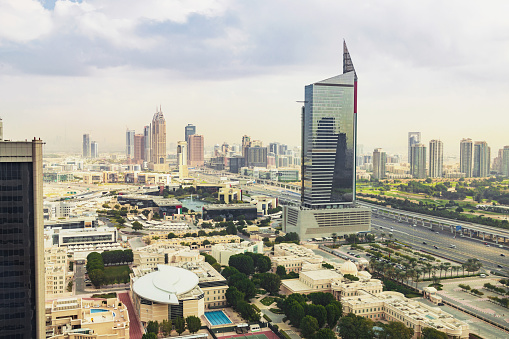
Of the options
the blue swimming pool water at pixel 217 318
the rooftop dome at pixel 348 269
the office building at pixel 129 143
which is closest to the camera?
the blue swimming pool water at pixel 217 318

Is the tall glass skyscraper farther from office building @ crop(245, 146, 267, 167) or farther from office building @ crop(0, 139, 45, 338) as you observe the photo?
office building @ crop(245, 146, 267, 167)

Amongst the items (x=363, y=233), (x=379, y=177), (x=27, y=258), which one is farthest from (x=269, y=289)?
(x=379, y=177)

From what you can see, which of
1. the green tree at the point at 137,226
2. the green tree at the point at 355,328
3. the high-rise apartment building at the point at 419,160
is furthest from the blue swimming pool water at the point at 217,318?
the high-rise apartment building at the point at 419,160

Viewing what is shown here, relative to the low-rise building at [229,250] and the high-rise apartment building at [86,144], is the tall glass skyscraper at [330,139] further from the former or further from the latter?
the high-rise apartment building at [86,144]

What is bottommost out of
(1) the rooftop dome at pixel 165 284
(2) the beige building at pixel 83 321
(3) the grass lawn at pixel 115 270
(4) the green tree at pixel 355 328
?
(3) the grass lawn at pixel 115 270

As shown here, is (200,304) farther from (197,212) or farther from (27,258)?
(197,212)

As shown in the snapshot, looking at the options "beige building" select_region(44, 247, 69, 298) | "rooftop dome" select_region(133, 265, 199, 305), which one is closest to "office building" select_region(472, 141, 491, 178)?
"rooftop dome" select_region(133, 265, 199, 305)
